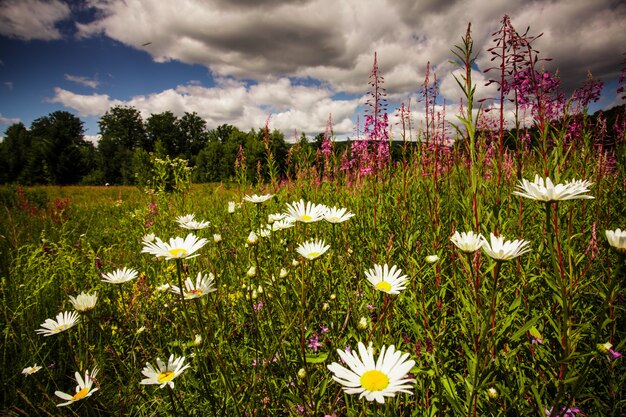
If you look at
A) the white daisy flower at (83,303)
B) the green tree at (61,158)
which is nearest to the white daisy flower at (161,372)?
the white daisy flower at (83,303)

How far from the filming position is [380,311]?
1272 millimetres

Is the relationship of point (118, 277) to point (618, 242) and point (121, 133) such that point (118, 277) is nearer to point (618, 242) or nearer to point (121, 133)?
point (618, 242)

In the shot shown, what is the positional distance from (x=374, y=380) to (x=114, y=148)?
74.7 meters

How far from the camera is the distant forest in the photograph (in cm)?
3866

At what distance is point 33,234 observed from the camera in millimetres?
4938

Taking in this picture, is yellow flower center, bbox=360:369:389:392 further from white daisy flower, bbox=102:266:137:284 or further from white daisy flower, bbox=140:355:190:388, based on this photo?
white daisy flower, bbox=102:266:137:284

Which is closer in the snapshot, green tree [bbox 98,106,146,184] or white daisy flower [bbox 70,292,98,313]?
white daisy flower [bbox 70,292,98,313]

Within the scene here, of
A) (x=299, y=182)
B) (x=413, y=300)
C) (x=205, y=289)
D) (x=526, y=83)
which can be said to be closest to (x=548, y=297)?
(x=413, y=300)

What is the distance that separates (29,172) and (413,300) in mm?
56637

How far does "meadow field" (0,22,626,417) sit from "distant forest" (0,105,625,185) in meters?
20.0

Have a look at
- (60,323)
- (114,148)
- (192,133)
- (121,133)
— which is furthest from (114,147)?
(60,323)

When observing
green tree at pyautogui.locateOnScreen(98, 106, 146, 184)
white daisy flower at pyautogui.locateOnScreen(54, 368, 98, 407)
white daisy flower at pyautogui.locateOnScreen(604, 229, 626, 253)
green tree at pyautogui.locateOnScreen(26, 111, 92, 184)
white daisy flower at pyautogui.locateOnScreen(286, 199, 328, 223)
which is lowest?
white daisy flower at pyautogui.locateOnScreen(54, 368, 98, 407)

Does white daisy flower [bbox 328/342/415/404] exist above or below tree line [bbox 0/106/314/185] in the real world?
below

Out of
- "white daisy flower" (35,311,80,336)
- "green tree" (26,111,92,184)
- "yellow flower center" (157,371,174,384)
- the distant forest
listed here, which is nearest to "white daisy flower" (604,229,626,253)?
"yellow flower center" (157,371,174,384)
